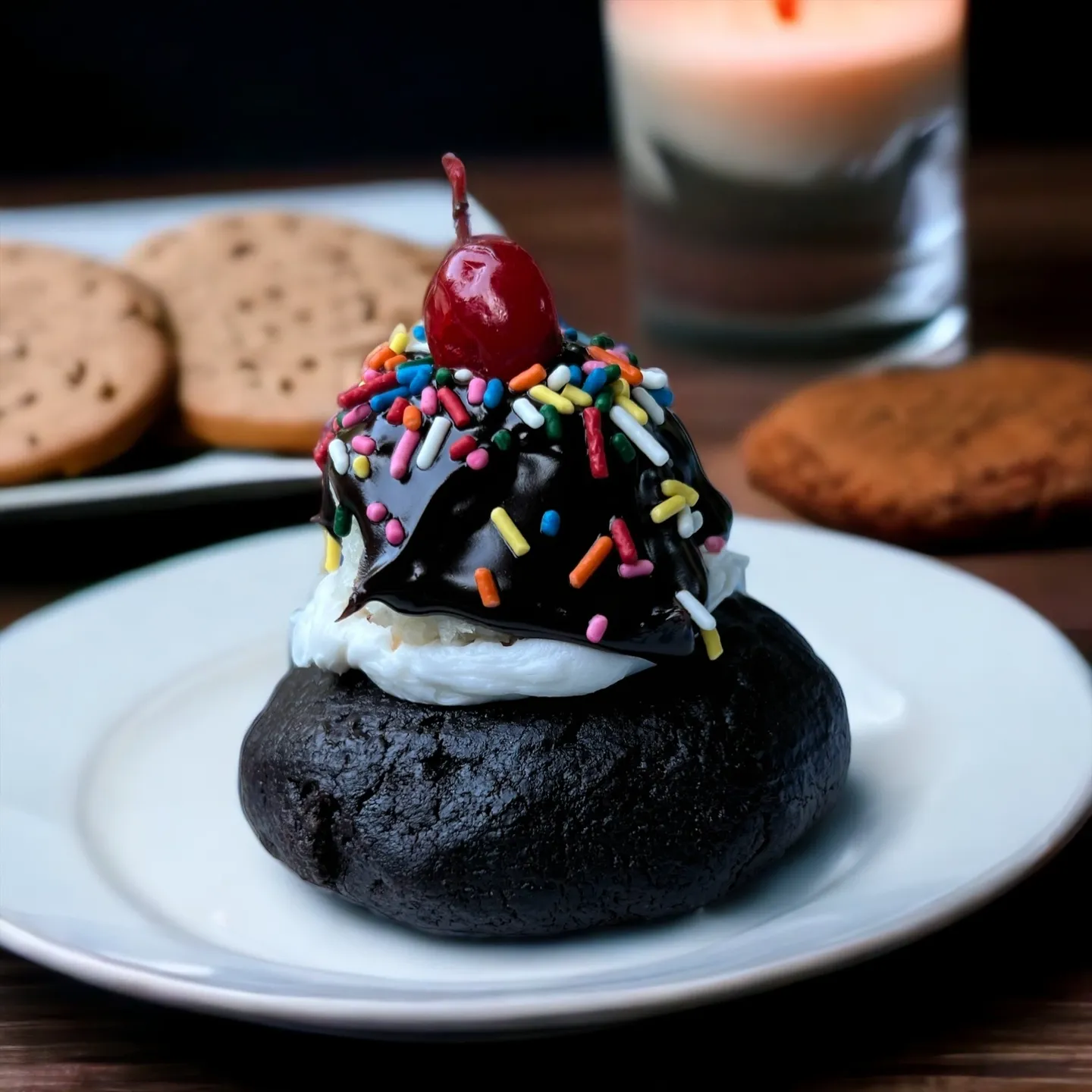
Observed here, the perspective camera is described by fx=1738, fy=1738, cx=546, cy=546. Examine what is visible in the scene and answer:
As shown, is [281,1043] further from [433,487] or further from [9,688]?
[9,688]

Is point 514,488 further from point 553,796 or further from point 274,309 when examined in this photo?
point 274,309

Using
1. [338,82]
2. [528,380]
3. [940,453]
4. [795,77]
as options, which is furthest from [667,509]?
[338,82]

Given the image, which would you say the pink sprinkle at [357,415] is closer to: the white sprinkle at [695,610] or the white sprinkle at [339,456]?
the white sprinkle at [339,456]

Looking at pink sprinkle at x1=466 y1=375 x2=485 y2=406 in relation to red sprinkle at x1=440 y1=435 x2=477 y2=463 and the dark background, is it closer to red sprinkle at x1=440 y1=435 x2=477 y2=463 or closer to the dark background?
red sprinkle at x1=440 y1=435 x2=477 y2=463

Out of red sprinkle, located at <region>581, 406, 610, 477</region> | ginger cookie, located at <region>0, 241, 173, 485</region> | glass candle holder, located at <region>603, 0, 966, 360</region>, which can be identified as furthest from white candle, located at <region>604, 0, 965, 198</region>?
red sprinkle, located at <region>581, 406, 610, 477</region>

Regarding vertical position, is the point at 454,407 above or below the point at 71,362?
above

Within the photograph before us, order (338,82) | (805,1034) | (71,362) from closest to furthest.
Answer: (805,1034) → (71,362) → (338,82)

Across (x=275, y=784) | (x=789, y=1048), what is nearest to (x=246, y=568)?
(x=275, y=784)
